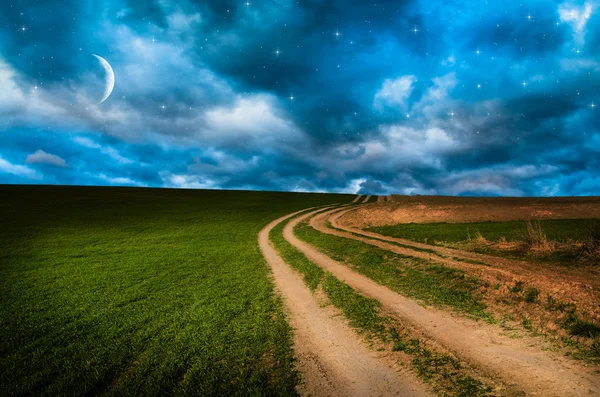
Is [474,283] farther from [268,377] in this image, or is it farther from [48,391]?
[48,391]

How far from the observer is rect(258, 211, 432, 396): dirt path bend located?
6945mm

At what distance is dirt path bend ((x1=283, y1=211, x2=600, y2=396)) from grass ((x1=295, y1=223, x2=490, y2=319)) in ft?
4.19

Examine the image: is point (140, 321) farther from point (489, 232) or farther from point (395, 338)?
point (489, 232)

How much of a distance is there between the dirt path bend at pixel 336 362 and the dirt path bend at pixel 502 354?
87.6 inches

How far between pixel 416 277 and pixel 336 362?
9.41 metres

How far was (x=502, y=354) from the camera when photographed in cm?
818

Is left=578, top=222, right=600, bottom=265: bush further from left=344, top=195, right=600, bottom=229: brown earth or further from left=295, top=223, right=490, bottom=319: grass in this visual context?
left=344, top=195, right=600, bottom=229: brown earth

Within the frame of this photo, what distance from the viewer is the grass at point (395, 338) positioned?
6.85m

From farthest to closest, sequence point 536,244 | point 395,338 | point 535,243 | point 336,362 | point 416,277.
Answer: point 535,243, point 536,244, point 416,277, point 395,338, point 336,362

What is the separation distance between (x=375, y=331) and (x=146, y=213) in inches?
2060

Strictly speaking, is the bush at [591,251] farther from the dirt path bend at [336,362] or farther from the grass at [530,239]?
the dirt path bend at [336,362]

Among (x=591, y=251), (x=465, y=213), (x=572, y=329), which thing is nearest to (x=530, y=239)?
(x=591, y=251)

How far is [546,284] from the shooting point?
12.6 metres

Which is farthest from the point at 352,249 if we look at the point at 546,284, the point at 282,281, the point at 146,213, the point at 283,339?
the point at 146,213
